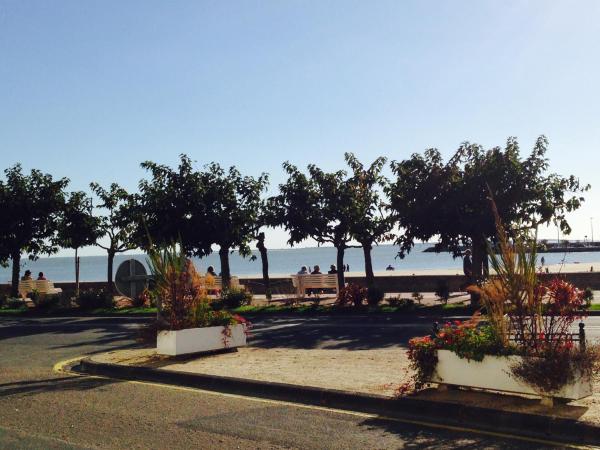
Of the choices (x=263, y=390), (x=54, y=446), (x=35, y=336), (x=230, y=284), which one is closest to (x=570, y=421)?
(x=263, y=390)

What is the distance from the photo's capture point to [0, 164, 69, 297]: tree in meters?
31.4

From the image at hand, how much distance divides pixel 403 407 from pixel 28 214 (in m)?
27.2

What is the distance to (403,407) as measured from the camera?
8000 mm

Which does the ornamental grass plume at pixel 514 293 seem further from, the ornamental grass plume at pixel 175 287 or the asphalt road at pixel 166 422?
the ornamental grass plume at pixel 175 287

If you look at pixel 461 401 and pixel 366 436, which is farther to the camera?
pixel 461 401

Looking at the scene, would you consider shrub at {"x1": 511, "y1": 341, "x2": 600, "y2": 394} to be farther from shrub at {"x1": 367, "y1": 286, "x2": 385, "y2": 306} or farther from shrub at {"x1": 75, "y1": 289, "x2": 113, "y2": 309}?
shrub at {"x1": 75, "y1": 289, "x2": 113, "y2": 309}

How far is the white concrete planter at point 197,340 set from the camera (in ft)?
39.7

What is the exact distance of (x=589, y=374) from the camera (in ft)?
24.3

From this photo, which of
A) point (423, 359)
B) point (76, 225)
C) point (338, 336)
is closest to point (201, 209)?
point (76, 225)

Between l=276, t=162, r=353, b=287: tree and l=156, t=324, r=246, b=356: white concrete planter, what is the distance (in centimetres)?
1435

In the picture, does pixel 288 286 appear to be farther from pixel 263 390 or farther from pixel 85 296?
pixel 263 390

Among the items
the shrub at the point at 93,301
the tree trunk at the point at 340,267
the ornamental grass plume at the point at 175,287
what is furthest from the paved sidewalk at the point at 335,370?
the tree trunk at the point at 340,267

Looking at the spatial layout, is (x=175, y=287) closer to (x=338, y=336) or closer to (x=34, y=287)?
(x=338, y=336)

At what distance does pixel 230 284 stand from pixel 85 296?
225 inches
